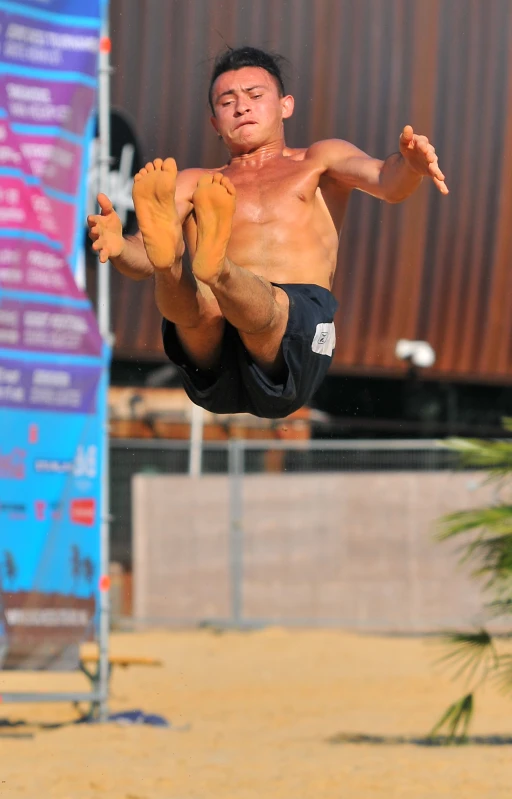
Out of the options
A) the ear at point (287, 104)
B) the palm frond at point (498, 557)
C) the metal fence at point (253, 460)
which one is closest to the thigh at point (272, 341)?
the ear at point (287, 104)

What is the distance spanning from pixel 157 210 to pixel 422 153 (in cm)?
96

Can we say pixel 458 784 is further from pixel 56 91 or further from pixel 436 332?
pixel 436 332

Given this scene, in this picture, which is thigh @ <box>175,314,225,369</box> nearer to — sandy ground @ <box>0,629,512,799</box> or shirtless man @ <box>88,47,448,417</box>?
shirtless man @ <box>88,47,448,417</box>

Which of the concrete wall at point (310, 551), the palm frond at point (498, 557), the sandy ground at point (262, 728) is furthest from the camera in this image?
the concrete wall at point (310, 551)

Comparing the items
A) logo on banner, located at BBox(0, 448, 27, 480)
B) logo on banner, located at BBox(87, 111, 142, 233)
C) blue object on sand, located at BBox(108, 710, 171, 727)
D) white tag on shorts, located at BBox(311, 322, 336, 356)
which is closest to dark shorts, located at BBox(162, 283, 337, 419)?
white tag on shorts, located at BBox(311, 322, 336, 356)

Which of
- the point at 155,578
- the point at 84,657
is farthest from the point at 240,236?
the point at 155,578

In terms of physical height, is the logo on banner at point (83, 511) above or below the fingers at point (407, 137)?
below

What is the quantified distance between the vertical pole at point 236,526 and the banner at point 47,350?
5.81 metres

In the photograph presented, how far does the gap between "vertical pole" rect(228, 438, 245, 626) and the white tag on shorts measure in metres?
10.2

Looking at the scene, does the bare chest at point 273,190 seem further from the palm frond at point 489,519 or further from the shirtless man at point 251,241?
the palm frond at point 489,519

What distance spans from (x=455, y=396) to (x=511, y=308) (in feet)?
5.50

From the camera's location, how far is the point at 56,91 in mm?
9820

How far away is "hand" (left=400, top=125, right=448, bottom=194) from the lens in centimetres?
507

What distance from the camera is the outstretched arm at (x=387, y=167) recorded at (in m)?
5.09
